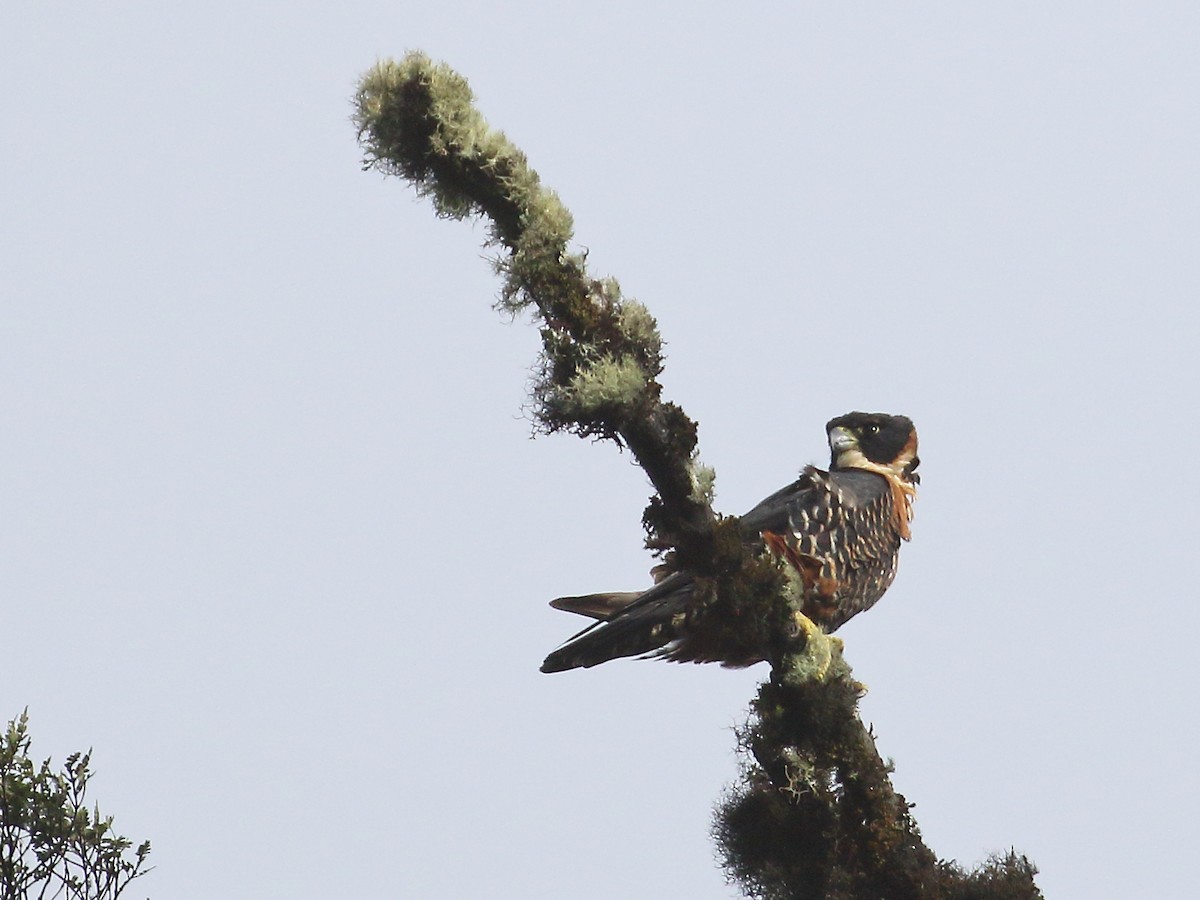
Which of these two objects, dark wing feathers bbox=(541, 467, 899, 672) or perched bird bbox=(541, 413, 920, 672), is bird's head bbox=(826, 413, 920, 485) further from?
dark wing feathers bbox=(541, 467, 899, 672)

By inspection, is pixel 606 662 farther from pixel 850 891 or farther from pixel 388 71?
pixel 388 71

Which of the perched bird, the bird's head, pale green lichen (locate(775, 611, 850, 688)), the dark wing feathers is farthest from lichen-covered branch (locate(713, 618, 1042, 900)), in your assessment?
the bird's head

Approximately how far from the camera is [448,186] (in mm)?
3854

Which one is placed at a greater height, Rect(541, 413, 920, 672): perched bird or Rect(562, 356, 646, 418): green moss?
Rect(541, 413, 920, 672): perched bird

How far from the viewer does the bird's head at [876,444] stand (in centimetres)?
568

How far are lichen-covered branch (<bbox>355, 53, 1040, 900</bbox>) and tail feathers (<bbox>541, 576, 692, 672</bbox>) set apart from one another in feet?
2.45

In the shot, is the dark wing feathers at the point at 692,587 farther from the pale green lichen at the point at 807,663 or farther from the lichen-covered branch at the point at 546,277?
the lichen-covered branch at the point at 546,277

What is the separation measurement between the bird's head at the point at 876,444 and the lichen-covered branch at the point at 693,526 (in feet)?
5.60

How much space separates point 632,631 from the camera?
4887mm

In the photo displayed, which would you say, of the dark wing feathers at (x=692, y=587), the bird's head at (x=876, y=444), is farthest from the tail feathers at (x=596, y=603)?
the bird's head at (x=876, y=444)

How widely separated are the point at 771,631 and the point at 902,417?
2.09 metres

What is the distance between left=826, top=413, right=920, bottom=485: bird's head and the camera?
5.68 meters

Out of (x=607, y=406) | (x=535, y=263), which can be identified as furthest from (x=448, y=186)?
(x=607, y=406)

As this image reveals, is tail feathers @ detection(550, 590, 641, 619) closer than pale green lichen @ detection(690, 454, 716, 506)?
No
